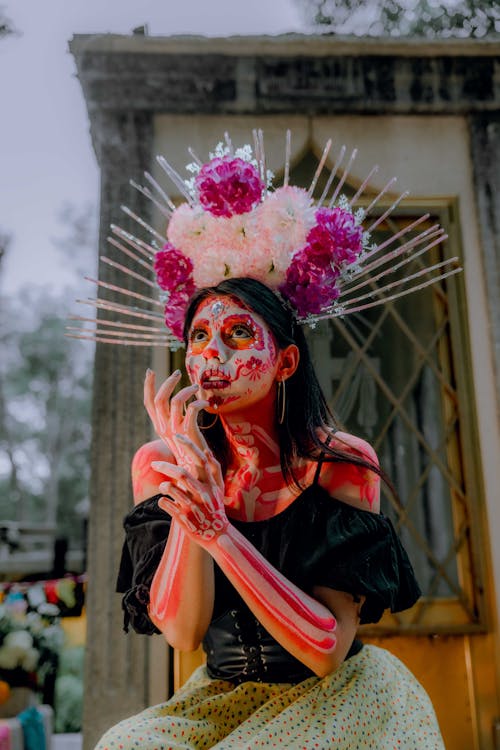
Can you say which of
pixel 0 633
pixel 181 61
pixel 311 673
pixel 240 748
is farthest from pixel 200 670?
pixel 181 61

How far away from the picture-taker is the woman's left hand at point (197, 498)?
1.40 m

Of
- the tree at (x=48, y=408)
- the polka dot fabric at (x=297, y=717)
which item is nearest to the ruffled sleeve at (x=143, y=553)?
the polka dot fabric at (x=297, y=717)

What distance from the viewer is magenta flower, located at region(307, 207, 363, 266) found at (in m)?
1.88

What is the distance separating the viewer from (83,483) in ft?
72.4

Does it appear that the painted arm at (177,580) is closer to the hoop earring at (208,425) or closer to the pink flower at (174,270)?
the hoop earring at (208,425)

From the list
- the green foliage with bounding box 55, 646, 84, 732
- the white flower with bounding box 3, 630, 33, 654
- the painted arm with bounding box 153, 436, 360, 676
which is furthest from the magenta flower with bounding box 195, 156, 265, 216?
the green foliage with bounding box 55, 646, 84, 732

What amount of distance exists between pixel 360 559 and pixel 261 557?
263 millimetres

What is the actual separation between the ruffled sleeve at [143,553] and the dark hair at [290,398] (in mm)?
287

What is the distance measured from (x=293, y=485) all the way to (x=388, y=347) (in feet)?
6.34

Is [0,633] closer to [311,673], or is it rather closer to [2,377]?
[311,673]

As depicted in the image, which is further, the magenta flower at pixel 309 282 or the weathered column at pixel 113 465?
the weathered column at pixel 113 465

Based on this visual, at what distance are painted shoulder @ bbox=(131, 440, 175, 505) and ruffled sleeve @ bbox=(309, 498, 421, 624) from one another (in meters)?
0.48

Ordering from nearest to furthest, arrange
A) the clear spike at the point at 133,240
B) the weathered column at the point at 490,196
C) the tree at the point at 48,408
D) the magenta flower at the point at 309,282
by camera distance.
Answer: the magenta flower at the point at 309,282
the clear spike at the point at 133,240
the weathered column at the point at 490,196
the tree at the point at 48,408

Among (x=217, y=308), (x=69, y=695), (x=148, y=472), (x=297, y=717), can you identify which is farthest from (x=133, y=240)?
(x=69, y=695)
